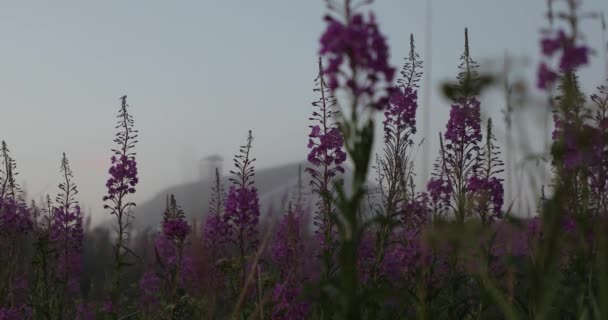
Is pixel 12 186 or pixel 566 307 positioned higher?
pixel 12 186

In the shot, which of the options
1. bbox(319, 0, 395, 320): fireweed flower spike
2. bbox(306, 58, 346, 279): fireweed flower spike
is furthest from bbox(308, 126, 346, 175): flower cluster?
bbox(319, 0, 395, 320): fireweed flower spike

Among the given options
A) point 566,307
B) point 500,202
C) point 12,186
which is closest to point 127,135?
point 12,186

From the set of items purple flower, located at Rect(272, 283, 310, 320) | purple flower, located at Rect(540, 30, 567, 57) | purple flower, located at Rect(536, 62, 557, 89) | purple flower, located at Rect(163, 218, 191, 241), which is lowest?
purple flower, located at Rect(272, 283, 310, 320)

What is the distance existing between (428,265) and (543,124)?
66.1 inches

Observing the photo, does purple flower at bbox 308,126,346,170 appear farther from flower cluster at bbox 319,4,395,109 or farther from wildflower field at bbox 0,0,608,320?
flower cluster at bbox 319,4,395,109

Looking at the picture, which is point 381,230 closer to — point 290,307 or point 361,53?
point 290,307

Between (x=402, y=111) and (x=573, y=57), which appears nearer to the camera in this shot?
(x=573, y=57)

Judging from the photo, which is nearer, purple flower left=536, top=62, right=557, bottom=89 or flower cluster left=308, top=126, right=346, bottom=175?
purple flower left=536, top=62, right=557, bottom=89

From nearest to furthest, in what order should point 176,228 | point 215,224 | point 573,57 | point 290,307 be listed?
1. point 573,57
2. point 290,307
3. point 176,228
4. point 215,224

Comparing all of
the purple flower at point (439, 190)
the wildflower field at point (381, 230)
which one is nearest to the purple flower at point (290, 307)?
the wildflower field at point (381, 230)

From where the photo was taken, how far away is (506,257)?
3.09m

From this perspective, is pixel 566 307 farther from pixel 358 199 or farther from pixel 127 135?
pixel 127 135

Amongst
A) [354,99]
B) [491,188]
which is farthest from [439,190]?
[354,99]

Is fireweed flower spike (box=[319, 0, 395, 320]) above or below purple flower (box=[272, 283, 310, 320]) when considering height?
above
